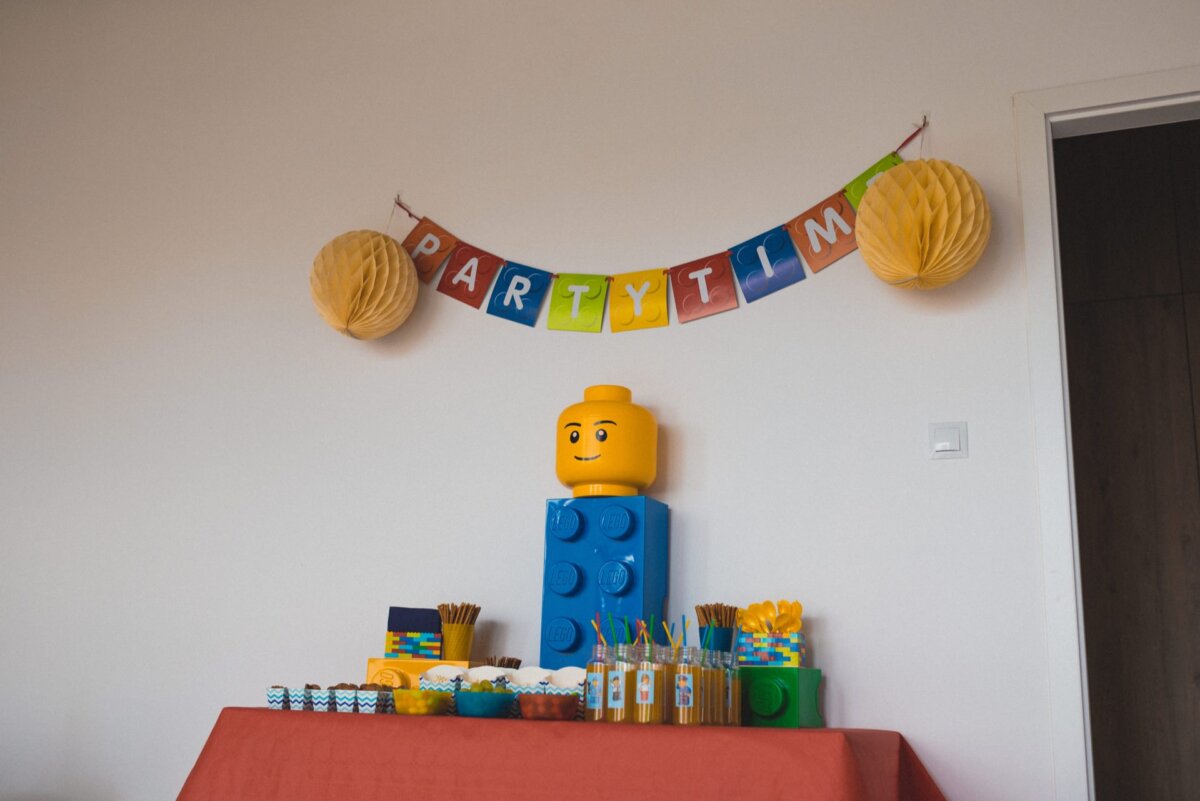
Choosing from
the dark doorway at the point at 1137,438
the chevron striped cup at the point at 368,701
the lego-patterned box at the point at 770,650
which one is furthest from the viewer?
the dark doorway at the point at 1137,438

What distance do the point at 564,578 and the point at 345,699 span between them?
50 cm

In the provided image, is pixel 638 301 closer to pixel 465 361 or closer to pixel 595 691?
pixel 465 361

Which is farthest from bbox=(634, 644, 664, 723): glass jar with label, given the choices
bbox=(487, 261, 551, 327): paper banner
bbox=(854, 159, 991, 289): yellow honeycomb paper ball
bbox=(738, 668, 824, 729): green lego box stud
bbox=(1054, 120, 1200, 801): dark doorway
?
bbox=(1054, 120, 1200, 801): dark doorway

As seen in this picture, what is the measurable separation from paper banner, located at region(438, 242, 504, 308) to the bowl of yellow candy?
1093 mm

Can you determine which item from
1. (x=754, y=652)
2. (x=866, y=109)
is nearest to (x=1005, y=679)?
(x=754, y=652)

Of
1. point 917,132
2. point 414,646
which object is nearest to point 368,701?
point 414,646

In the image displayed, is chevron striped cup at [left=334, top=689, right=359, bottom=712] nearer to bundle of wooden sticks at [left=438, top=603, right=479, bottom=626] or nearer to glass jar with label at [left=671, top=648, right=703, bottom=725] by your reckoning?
bundle of wooden sticks at [left=438, top=603, right=479, bottom=626]

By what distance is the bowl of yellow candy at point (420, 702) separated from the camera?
182 cm

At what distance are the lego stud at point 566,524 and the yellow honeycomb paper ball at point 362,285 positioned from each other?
0.68 meters

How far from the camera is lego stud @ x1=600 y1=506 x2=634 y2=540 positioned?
219cm

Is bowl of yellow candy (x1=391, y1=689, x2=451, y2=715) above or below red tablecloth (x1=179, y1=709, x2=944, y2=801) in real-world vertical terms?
above

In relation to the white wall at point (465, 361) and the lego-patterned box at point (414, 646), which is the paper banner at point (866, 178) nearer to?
the white wall at point (465, 361)

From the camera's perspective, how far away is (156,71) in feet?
10.5

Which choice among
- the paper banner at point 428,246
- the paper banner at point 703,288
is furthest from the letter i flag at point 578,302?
the paper banner at point 428,246
